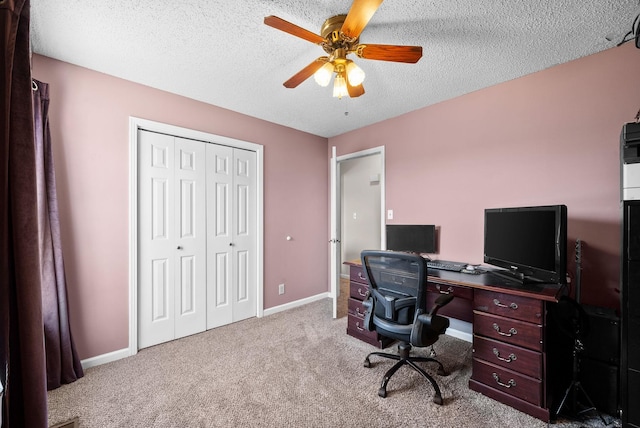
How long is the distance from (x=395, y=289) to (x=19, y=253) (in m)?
1.91

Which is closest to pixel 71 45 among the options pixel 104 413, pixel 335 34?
pixel 335 34

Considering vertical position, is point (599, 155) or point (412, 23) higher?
point (412, 23)

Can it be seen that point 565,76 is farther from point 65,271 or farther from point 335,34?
point 65,271

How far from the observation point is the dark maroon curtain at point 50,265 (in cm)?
193

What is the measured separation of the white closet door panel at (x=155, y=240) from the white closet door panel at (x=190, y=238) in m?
0.07

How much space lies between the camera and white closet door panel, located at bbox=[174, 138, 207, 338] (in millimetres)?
2758

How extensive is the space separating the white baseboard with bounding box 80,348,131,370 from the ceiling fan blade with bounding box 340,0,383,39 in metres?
3.11

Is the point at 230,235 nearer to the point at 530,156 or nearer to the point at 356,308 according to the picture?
the point at 356,308

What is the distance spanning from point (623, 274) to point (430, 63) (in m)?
1.89

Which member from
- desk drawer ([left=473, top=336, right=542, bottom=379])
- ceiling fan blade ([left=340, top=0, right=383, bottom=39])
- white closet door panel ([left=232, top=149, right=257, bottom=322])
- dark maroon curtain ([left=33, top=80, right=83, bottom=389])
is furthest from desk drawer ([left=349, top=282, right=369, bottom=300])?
dark maroon curtain ([left=33, top=80, right=83, bottom=389])

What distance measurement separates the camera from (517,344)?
5.79 feet

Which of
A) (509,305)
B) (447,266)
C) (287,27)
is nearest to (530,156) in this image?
(447,266)

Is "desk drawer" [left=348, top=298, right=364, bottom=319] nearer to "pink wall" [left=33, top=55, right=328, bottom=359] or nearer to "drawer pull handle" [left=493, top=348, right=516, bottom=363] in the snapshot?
"drawer pull handle" [left=493, top=348, right=516, bottom=363]

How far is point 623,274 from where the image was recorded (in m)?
1.48
